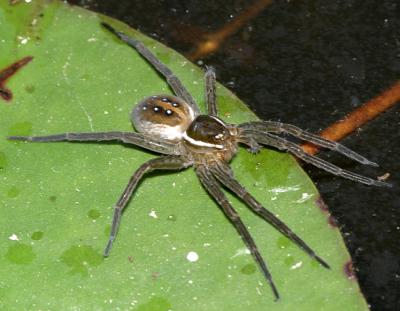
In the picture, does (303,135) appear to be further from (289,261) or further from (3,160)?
(3,160)

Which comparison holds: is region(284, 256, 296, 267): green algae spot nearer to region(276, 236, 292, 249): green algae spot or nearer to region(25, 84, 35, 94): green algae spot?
region(276, 236, 292, 249): green algae spot

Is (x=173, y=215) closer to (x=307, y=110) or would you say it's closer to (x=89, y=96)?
(x=89, y=96)

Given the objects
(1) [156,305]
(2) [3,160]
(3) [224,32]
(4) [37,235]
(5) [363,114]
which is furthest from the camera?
(3) [224,32]

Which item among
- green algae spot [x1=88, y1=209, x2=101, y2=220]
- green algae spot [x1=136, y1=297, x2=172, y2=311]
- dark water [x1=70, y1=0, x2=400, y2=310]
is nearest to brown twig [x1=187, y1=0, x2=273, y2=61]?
dark water [x1=70, y1=0, x2=400, y2=310]

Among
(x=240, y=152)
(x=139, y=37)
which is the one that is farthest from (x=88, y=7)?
(x=240, y=152)

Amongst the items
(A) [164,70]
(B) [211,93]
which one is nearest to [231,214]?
(B) [211,93]

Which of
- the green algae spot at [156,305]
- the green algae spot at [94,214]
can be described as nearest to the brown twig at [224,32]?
the green algae spot at [94,214]
